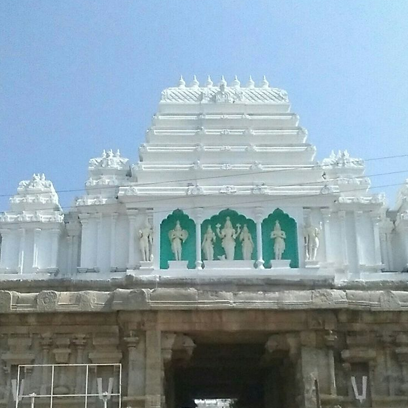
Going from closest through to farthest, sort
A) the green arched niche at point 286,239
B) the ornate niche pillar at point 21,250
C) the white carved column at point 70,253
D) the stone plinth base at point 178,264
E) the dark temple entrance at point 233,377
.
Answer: the dark temple entrance at point 233,377 < the stone plinth base at point 178,264 < the green arched niche at point 286,239 < the ornate niche pillar at point 21,250 < the white carved column at point 70,253

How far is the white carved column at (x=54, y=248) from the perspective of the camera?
31166mm

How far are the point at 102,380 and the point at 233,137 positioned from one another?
20.3 meters

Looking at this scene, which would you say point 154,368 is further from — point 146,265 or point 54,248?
point 54,248

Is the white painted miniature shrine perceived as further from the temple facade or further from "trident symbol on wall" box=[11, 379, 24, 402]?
"trident symbol on wall" box=[11, 379, 24, 402]

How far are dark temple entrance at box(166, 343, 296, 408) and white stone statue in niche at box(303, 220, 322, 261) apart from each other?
6929 millimetres

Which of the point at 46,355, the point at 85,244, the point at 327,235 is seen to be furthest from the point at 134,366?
the point at 327,235

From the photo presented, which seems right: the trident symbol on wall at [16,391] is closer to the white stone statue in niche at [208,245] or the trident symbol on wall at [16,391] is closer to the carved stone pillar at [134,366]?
the carved stone pillar at [134,366]

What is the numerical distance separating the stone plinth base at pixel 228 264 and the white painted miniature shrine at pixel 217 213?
0.05m

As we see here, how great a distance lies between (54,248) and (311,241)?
1159 cm

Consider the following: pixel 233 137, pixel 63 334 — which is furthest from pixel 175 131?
pixel 63 334

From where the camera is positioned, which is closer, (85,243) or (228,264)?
(228,264)

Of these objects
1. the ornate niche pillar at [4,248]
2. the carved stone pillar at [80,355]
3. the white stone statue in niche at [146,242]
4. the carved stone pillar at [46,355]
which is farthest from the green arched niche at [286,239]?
the carved stone pillar at [46,355]

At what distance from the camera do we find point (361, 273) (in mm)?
30188

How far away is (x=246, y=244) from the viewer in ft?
97.8
